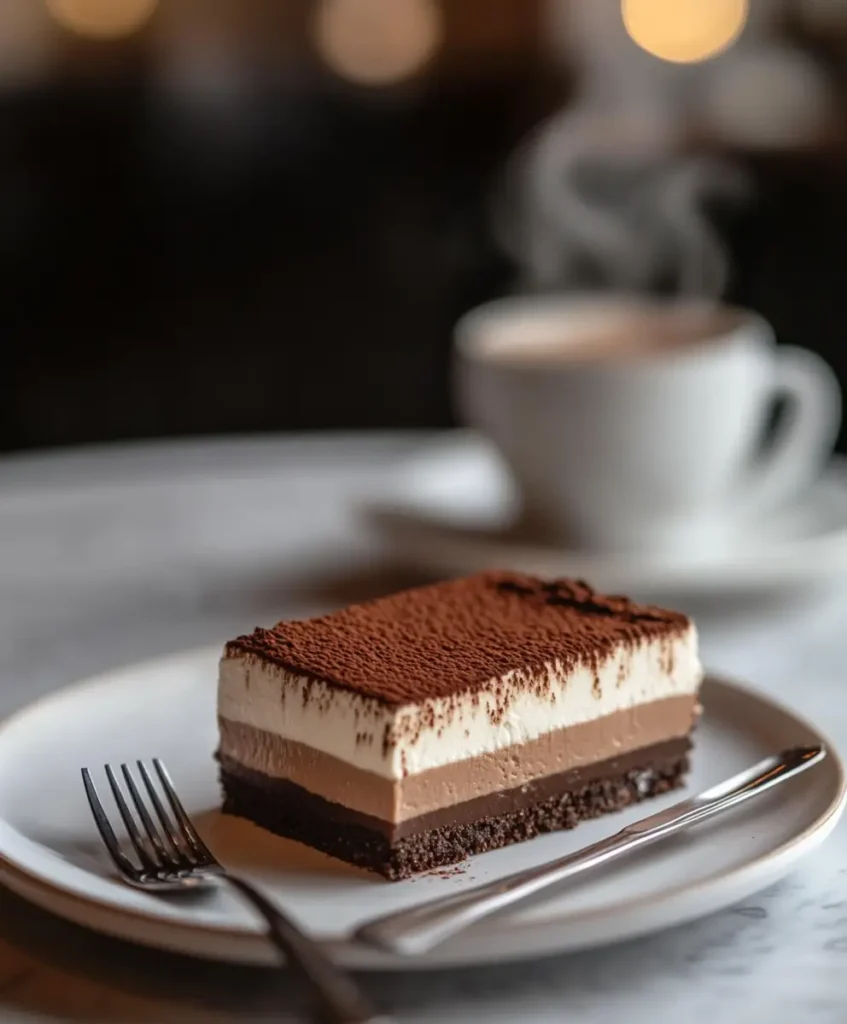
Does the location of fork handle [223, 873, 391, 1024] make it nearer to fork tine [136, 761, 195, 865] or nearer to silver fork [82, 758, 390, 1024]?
silver fork [82, 758, 390, 1024]

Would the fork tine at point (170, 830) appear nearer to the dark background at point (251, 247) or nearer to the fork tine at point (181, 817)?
the fork tine at point (181, 817)

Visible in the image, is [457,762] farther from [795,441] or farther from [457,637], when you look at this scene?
[795,441]

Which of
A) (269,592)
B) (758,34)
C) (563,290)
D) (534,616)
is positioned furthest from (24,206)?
(534,616)

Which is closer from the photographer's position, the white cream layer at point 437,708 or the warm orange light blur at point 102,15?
the white cream layer at point 437,708

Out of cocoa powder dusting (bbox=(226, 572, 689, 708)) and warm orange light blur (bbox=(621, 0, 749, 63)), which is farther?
warm orange light blur (bbox=(621, 0, 749, 63))

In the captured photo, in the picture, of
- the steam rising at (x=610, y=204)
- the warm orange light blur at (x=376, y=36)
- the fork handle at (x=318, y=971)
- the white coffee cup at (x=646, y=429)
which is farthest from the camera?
the warm orange light blur at (x=376, y=36)

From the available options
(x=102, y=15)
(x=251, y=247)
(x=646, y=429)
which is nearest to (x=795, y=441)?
(x=646, y=429)

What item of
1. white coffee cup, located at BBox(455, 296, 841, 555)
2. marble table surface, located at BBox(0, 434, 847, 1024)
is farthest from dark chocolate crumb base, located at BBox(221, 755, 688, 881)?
white coffee cup, located at BBox(455, 296, 841, 555)

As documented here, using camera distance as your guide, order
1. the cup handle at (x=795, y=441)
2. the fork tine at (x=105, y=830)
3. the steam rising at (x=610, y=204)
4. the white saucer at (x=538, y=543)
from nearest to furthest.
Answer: the fork tine at (x=105, y=830) → the white saucer at (x=538, y=543) → the cup handle at (x=795, y=441) → the steam rising at (x=610, y=204)

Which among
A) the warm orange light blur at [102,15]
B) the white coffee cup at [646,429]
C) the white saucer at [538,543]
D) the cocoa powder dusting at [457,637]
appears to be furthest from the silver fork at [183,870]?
the warm orange light blur at [102,15]
